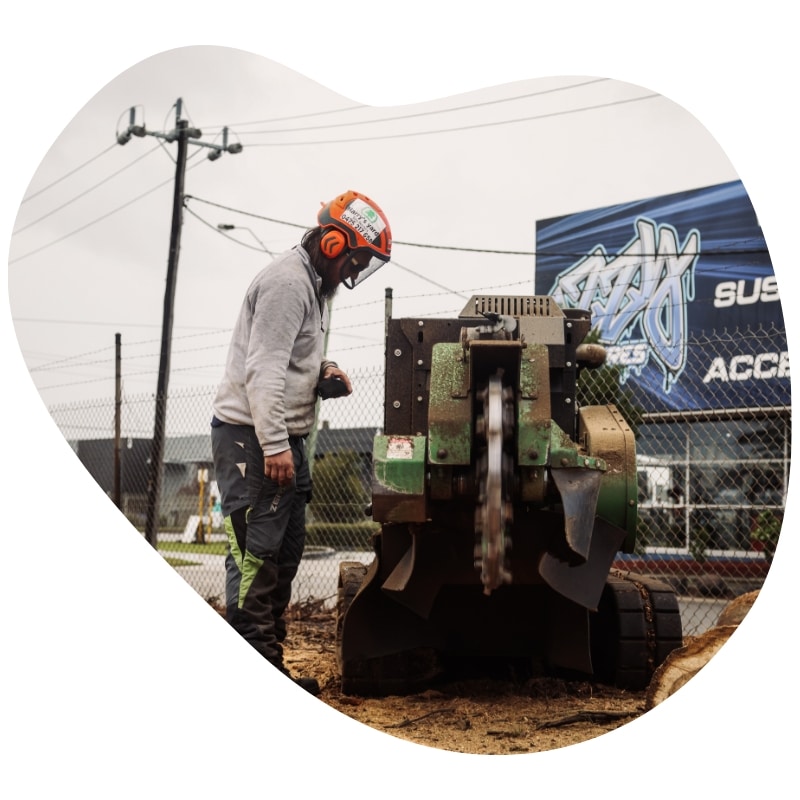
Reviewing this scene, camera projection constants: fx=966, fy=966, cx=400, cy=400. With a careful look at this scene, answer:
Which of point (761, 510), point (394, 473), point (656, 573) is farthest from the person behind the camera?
point (656, 573)

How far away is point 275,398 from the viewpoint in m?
2.22

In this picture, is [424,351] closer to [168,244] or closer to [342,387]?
[342,387]

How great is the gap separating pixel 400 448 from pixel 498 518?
1.26ft

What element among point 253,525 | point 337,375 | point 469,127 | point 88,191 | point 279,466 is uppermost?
point 469,127

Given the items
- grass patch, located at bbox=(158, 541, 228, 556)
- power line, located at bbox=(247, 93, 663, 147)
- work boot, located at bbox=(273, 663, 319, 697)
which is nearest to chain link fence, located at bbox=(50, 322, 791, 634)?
grass patch, located at bbox=(158, 541, 228, 556)

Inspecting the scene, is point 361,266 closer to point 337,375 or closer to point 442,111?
point 337,375

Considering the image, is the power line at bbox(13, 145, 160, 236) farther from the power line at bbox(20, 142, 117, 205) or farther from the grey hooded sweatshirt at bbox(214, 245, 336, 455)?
the grey hooded sweatshirt at bbox(214, 245, 336, 455)

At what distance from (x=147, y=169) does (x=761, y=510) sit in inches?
89.4

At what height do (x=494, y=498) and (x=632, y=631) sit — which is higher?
(x=494, y=498)

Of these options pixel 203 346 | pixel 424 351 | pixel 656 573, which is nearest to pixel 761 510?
pixel 656 573

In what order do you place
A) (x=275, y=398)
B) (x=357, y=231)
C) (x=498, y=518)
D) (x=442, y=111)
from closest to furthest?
(x=498, y=518)
(x=275, y=398)
(x=357, y=231)
(x=442, y=111)

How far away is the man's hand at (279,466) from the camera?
7.34 ft

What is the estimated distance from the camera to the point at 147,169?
242 centimetres

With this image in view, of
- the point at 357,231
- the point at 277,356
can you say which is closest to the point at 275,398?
the point at 277,356
